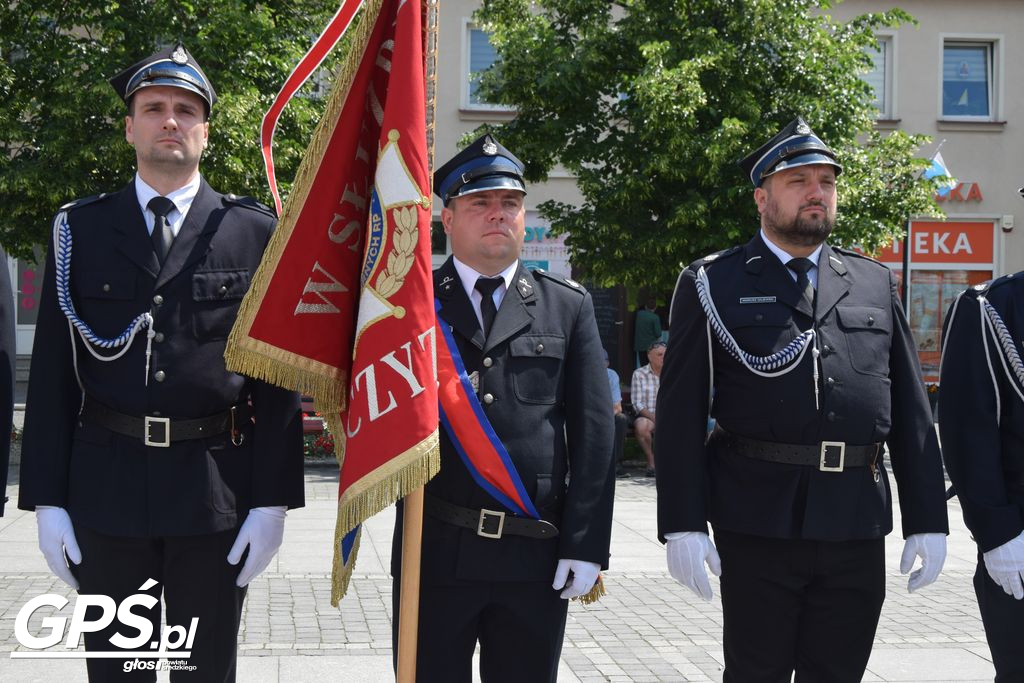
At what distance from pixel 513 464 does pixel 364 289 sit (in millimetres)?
711

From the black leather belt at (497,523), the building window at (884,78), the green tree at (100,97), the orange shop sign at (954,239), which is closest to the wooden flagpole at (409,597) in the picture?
the black leather belt at (497,523)

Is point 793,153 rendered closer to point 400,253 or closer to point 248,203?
point 400,253

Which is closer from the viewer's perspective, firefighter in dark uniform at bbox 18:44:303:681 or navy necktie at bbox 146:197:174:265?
firefighter in dark uniform at bbox 18:44:303:681

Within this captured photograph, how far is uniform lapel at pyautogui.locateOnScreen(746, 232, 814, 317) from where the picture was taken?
382 centimetres

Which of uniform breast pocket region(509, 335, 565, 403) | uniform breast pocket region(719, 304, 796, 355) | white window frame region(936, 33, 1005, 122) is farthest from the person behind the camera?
white window frame region(936, 33, 1005, 122)

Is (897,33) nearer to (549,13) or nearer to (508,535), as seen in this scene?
(549,13)

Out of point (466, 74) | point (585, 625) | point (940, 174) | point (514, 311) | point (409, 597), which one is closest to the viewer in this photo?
point (409, 597)

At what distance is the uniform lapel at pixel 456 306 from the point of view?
358 centimetres

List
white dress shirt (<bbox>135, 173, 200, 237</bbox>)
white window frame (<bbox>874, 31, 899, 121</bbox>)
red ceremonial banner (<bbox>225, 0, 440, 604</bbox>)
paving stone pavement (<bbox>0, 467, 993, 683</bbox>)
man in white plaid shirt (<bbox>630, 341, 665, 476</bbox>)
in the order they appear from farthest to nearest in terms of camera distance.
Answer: white window frame (<bbox>874, 31, 899, 121</bbox>)
man in white plaid shirt (<bbox>630, 341, 665, 476</bbox>)
paving stone pavement (<bbox>0, 467, 993, 683</bbox>)
white dress shirt (<bbox>135, 173, 200, 237</bbox>)
red ceremonial banner (<bbox>225, 0, 440, 604</bbox>)

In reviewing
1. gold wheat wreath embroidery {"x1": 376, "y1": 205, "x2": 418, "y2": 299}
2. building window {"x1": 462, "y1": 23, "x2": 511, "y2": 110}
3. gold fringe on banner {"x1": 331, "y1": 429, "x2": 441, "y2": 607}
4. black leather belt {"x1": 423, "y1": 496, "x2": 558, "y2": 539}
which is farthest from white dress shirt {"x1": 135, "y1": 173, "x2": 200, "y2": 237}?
building window {"x1": 462, "y1": 23, "x2": 511, "y2": 110}

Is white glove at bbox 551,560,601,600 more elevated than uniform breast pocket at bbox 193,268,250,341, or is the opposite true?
uniform breast pocket at bbox 193,268,250,341

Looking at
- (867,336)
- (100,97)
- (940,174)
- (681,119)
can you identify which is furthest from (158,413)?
(940,174)

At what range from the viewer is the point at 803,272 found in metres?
3.90

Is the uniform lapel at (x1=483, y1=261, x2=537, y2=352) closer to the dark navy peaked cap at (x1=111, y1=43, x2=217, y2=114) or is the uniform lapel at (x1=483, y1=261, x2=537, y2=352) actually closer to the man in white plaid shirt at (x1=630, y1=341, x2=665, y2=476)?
the dark navy peaked cap at (x1=111, y1=43, x2=217, y2=114)
